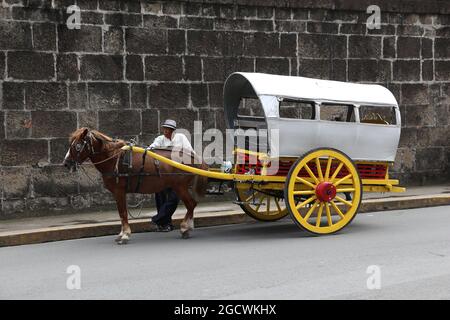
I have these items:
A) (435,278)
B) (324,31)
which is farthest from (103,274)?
(324,31)

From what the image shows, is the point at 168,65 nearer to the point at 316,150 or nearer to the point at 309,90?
the point at 309,90

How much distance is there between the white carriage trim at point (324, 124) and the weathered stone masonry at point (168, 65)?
2.22m

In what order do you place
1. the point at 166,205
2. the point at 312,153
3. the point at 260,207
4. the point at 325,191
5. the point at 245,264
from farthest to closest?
the point at 260,207, the point at 166,205, the point at 325,191, the point at 312,153, the point at 245,264

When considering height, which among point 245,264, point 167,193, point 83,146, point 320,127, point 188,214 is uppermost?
point 320,127

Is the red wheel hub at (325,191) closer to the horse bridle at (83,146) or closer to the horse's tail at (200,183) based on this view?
the horse's tail at (200,183)

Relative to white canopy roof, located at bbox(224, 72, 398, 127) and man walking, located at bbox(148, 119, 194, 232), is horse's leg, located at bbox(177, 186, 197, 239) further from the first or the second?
white canopy roof, located at bbox(224, 72, 398, 127)

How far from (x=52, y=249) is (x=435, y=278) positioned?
15.8ft

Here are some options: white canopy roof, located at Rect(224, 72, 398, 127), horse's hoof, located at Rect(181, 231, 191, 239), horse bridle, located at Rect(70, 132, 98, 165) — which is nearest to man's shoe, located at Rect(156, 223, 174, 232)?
horse's hoof, located at Rect(181, 231, 191, 239)

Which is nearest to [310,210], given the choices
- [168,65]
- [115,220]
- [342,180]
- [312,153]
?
[342,180]

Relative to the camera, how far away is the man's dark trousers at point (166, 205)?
1030 centimetres

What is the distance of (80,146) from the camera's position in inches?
362

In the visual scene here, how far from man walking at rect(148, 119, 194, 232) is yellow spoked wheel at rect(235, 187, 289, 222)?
100cm

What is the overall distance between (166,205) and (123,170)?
3.70 ft

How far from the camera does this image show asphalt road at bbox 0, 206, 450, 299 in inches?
261
